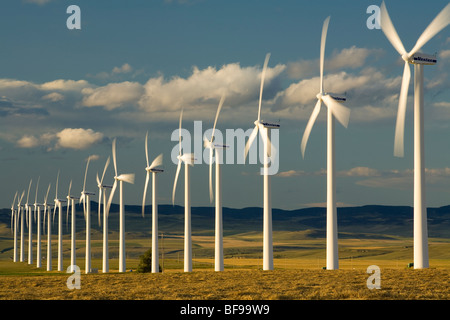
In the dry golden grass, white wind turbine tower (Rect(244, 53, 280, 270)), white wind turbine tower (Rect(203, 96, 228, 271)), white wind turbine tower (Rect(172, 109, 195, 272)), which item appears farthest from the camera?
white wind turbine tower (Rect(172, 109, 195, 272))

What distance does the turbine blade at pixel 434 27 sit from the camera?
60594 millimetres

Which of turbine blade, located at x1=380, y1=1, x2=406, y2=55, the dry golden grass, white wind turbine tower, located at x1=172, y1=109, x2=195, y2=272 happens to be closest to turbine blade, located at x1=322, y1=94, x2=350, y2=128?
turbine blade, located at x1=380, y1=1, x2=406, y2=55

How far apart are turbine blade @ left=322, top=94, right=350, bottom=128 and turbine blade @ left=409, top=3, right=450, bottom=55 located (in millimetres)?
11977

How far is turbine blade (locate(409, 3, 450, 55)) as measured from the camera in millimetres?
60594

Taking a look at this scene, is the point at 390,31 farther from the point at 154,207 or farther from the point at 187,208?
the point at 154,207

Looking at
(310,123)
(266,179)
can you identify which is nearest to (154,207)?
(266,179)

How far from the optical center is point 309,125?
75125 mm

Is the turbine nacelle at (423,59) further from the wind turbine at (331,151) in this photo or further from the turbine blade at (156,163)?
the turbine blade at (156,163)

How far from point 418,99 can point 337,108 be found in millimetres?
13536

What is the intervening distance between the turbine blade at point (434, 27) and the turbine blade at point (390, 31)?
135 centimetres

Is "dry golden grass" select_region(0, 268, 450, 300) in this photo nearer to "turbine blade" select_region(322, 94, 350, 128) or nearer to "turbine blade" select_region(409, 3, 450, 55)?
"turbine blade" select_region(322, 94, 350, 128)

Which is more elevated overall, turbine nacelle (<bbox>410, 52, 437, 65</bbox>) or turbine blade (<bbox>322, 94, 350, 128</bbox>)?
Answer: turbine nacelle (<bbox>410, 52, 437, 65</bbox>)

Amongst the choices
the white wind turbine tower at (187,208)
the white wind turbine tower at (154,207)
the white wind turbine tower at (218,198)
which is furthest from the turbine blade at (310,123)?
the white wind turbine tower at (154,207)
